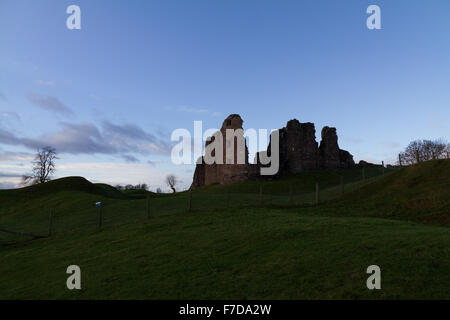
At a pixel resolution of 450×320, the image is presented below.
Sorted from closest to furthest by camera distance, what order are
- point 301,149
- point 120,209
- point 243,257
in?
point 243,257
point 120,209
point 301,149

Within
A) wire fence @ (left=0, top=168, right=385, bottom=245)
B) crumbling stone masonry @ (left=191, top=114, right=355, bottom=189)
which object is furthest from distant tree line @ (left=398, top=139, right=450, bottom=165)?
wire fence @ (left=0, top=168, right=385, bottom=245)

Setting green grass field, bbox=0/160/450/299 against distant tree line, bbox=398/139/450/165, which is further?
distant tree line, bbox=398/139/450/165

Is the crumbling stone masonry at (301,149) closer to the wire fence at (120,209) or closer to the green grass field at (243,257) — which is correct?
the wire fence at (120,209)

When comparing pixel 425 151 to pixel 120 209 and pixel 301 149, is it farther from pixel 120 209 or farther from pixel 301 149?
pixel 120 209

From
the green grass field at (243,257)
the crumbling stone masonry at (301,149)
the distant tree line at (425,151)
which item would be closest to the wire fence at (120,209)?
the green grass field at (243,257)

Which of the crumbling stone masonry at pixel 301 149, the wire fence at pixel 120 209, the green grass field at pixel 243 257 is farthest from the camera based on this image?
the crumbling stone masonry at pixel 301 149

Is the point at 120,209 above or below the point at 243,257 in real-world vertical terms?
below

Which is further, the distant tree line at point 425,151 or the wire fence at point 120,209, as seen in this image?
the distant tree line at point 425,151

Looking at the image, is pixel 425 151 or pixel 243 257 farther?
pixel 425 151

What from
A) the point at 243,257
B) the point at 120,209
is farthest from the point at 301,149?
the point at 243,257

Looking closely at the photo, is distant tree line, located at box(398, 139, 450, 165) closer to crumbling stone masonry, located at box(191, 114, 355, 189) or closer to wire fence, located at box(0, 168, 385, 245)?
crumbling stone masonry, located at box(191, 114, 355, 189)
